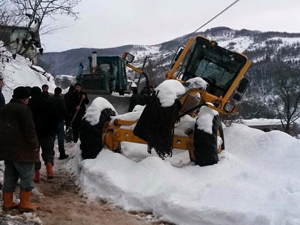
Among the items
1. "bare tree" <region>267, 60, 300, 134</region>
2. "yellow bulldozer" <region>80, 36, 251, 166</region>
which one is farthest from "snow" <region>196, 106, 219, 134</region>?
"bare tree" <region>267, 60, 300, 134</region>

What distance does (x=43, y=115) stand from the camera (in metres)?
6.39

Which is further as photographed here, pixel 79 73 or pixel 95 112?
pixel 79 73

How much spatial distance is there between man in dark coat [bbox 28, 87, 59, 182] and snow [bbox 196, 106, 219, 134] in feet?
8.16

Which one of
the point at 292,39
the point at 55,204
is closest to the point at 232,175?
the point at 55,204

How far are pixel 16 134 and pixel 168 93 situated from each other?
2.45m

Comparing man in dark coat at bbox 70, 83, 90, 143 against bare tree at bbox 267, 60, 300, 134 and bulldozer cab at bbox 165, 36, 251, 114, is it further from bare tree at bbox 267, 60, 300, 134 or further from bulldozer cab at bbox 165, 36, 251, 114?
bare tree at bbox 267, 60, 300, 134

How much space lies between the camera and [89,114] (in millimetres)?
6656

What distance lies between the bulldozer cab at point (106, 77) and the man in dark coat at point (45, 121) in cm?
798

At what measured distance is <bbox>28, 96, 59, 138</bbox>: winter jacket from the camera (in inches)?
250

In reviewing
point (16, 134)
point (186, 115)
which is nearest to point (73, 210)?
point (16, 134)

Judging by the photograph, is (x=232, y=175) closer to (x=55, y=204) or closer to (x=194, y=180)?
(x=194, y=180)

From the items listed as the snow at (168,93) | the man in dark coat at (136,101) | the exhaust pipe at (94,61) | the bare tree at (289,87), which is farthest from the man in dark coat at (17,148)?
the bare tree at (289,87)

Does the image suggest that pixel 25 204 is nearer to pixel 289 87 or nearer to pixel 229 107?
pixel 229 107

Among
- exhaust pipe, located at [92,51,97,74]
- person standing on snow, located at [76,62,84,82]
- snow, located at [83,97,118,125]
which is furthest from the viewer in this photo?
person standing on snow, located at [76,62,84,82]
